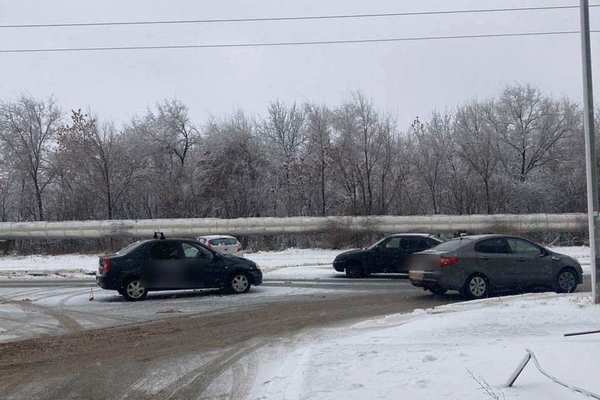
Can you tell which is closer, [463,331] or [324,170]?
[463,331]

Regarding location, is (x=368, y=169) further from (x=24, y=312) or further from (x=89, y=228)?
(x=24, y=312)

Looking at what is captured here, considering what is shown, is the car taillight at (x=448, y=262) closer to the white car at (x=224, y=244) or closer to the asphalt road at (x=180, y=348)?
the asphalt road at (x=180, y=348)

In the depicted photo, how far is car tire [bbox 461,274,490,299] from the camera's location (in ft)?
47.5

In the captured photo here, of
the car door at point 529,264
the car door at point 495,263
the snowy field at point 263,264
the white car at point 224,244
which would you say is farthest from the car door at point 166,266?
the white car at point 224,244

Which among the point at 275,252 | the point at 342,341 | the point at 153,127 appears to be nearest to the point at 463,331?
the point at 342,341

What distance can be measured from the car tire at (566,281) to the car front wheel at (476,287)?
6.40ft

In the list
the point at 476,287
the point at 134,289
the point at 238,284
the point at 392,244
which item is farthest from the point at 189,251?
the point at 392,244

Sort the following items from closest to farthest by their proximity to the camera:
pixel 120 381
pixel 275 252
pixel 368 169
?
pixel 120 381
pixel 275 252
pixel 368 169

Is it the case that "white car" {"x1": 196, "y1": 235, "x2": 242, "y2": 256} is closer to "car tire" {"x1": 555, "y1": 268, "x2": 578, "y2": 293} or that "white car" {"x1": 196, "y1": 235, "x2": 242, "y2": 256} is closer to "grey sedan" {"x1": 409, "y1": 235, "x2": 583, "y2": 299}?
"grey sedan" {"x1": 409, "y1": 235, "x2": 583, "y2": 299}

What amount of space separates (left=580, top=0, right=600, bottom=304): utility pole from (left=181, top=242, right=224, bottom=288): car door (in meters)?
8.84

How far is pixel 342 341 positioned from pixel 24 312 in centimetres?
808

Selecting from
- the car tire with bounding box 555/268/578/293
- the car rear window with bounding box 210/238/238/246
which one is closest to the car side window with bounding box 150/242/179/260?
the car tire with bounding box 555/268/578/293

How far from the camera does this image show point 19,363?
8.77 meters

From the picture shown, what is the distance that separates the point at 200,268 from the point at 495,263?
709cm
